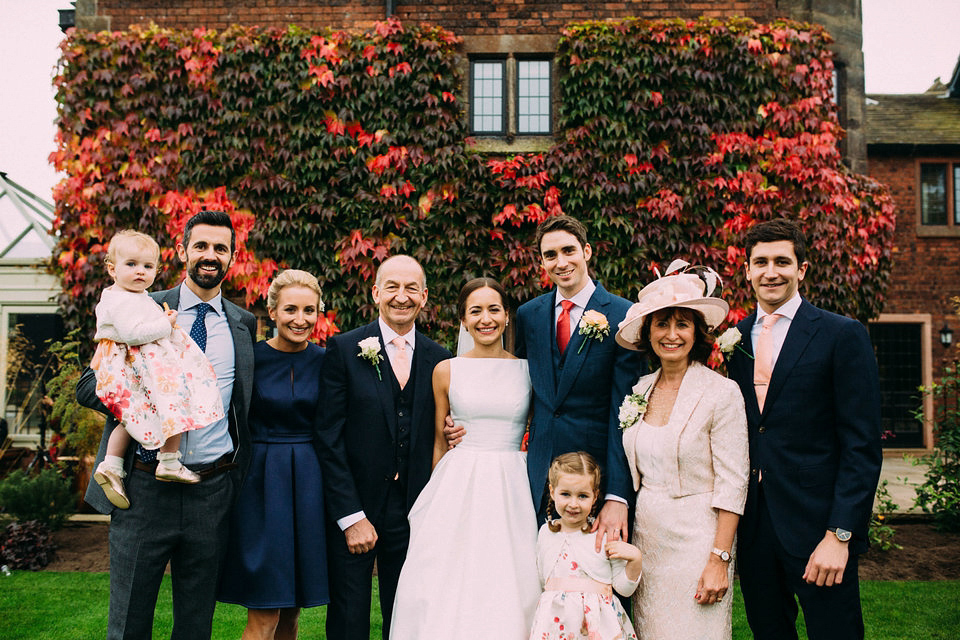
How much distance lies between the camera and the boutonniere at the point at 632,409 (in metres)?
3.26

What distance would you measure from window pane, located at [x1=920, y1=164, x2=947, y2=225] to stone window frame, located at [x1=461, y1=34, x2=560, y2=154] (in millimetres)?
10415

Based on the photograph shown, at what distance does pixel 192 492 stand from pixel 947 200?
16.6 metres

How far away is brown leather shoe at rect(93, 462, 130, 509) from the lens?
3.15m

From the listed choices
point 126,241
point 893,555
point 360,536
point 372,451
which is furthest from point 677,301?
point 893,555

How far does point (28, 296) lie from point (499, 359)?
9228 mm

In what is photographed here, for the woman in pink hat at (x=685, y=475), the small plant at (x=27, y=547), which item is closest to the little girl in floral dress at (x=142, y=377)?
the woman in pink hat at (x=685, y=475)

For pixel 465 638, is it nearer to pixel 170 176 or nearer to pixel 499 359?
pixel 499 359

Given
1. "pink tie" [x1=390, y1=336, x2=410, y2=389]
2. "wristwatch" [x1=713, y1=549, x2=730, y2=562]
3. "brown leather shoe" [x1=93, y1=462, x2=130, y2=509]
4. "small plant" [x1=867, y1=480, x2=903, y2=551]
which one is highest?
"pink tie" [x1=390, y1=336, x2=410, y2=389]

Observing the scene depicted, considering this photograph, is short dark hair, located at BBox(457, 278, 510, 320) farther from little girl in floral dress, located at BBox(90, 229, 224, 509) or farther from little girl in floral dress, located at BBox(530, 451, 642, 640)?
little girl in floral dress, located at BBox(90, 229, 224, 509)

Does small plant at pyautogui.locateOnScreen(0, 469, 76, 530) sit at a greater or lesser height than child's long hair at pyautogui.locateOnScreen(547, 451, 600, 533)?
lesser

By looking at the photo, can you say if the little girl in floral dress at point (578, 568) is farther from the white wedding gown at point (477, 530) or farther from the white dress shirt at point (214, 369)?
the white dress shirt at point (214, 369)

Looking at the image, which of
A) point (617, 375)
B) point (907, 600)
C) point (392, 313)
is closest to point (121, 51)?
point (392, 313)

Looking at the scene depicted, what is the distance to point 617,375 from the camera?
353 centimetres

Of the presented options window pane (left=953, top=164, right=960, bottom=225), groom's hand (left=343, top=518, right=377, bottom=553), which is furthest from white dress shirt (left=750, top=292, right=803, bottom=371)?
window pane (left=953, top=164, right=960, bottom=225)
